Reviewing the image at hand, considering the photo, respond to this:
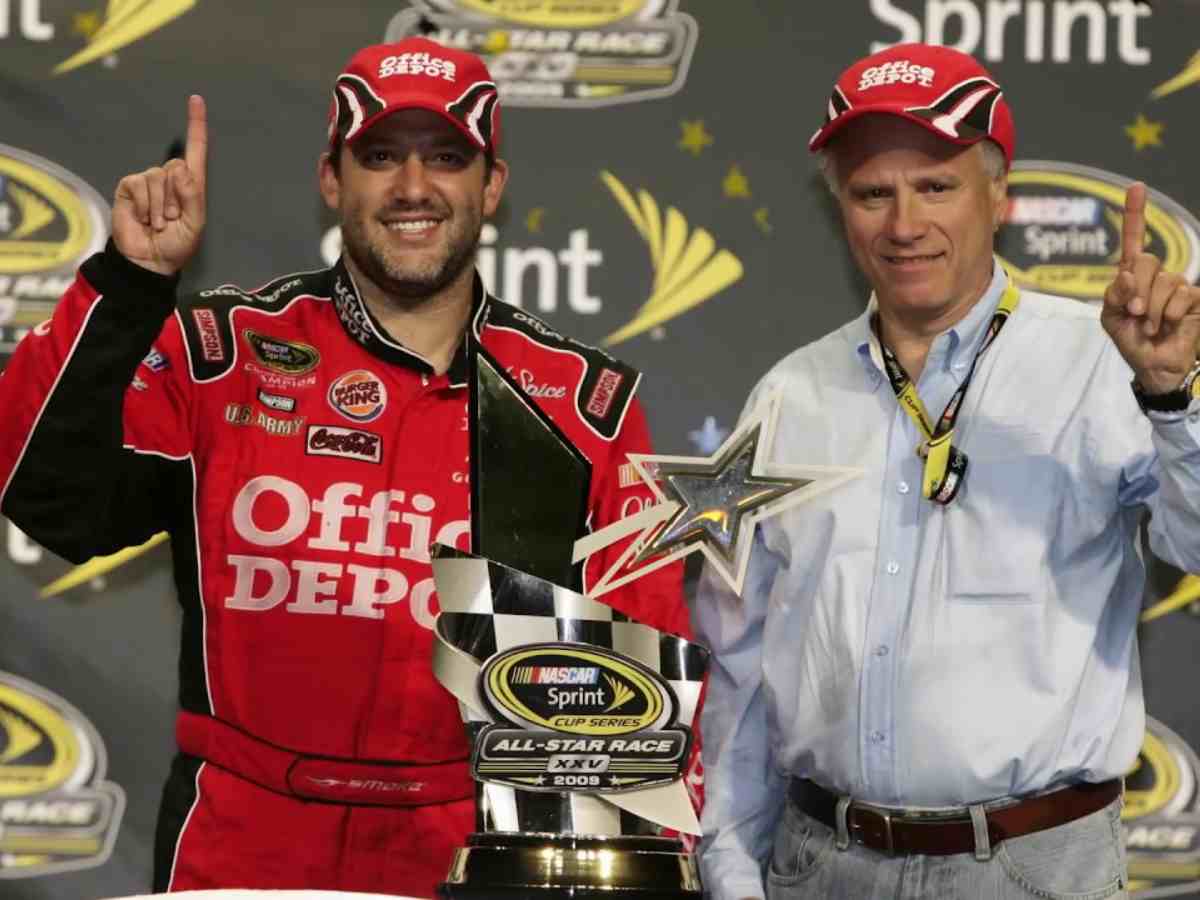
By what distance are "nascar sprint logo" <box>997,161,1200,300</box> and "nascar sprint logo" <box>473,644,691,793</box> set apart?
1.38 m

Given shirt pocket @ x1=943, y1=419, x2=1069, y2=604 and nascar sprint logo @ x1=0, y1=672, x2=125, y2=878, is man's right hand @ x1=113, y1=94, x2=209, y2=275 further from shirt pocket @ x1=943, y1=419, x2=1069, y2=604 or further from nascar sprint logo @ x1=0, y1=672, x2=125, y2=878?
nascar sprint logo @ x1=0, y1=672, x2=125, y2=878

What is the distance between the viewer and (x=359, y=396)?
2.32 m

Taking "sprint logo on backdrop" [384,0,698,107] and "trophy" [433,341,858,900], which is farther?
"sprint logo on backdrop" [384,0,698,107]

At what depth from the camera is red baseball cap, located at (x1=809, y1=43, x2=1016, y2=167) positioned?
2.08 metres

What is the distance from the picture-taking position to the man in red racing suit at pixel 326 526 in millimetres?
2217

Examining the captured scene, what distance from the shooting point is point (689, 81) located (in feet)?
9.36

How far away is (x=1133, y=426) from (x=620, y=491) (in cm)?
66

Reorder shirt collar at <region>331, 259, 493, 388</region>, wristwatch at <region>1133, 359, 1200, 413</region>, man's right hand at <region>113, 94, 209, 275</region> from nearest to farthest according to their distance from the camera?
wristwatch at <region>1133, 359, 1200, 413</region> → man's right hand at <region>113, 94, 209, 275</region> → shirt collar at <region>331, 259, 493, 388</region>

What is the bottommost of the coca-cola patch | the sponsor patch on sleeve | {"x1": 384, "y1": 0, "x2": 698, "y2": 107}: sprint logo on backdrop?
the coca-cola patch

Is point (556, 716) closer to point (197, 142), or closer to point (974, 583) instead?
point (974, 583)

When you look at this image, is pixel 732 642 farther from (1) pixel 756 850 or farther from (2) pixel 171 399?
(2) pixel 171 399

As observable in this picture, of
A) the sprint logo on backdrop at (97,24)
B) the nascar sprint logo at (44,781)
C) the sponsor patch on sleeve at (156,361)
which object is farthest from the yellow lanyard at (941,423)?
the nascar sprint logo at (44,781)

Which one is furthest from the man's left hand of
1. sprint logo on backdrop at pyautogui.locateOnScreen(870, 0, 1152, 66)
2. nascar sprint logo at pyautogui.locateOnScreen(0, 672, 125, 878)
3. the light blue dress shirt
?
nascar sprint logo at pyautogui.locateOnScreen(0, 672, 125, 878)

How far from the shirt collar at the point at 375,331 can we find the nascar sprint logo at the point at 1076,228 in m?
0.99
